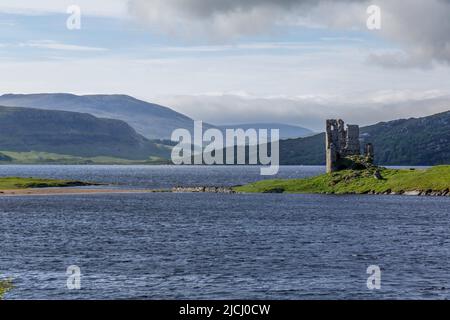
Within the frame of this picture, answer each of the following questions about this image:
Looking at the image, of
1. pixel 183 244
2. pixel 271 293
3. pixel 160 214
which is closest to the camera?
pixel 271 293

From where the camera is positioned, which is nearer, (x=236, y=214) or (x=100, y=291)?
(x=100, y=291)

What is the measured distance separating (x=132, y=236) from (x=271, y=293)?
146 ft

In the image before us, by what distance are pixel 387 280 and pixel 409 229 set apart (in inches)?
1936

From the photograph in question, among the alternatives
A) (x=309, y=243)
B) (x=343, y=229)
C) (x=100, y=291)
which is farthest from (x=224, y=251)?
(x=343, y=229)

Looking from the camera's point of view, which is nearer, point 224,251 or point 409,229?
point 224,251

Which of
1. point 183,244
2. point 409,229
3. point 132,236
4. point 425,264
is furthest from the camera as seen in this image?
point 409,229

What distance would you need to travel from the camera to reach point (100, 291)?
57781 millimetres

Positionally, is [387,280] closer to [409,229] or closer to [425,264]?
[425,264]

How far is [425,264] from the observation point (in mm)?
73250
